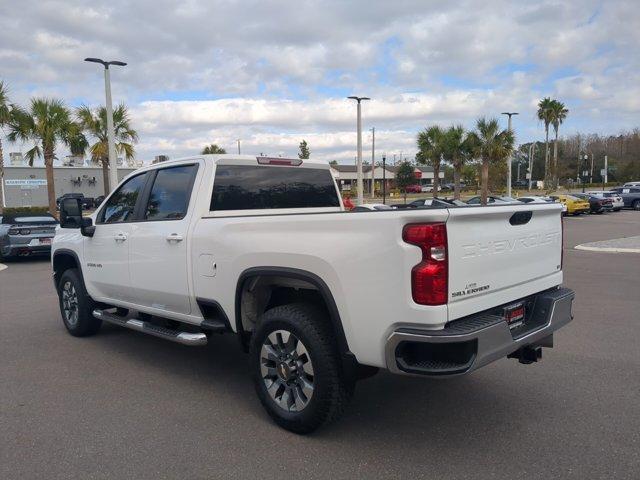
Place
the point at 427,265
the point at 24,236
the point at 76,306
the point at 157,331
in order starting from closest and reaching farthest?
the point at 427,265, the point at 157,331, the point at 76,306, the point at 24,236

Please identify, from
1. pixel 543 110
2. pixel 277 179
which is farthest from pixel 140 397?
pixel 543 110

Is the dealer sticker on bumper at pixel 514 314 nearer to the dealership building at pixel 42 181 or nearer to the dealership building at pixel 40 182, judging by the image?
the dealership building at pixel 42 181

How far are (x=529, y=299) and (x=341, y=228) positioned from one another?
62.7 inches

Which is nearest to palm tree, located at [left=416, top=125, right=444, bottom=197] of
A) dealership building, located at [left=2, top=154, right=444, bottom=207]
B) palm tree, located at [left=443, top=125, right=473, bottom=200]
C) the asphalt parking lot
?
palm tree, located at [left=443, top=125, right=473, bottom=200]

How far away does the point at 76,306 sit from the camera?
6.70 m

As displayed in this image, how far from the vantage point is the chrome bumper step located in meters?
4.66

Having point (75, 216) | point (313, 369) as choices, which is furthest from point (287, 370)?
point (75, 216)

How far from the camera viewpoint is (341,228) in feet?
11.6

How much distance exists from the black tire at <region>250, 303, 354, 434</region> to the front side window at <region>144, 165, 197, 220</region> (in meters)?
1.52

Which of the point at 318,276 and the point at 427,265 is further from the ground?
the point at 427,265

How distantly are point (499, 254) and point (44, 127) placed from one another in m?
26.3

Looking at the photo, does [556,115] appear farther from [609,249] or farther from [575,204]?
[609,249]

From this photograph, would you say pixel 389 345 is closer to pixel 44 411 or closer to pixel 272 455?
pixel 272 455

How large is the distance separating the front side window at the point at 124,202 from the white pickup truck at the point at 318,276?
28 millimetres
